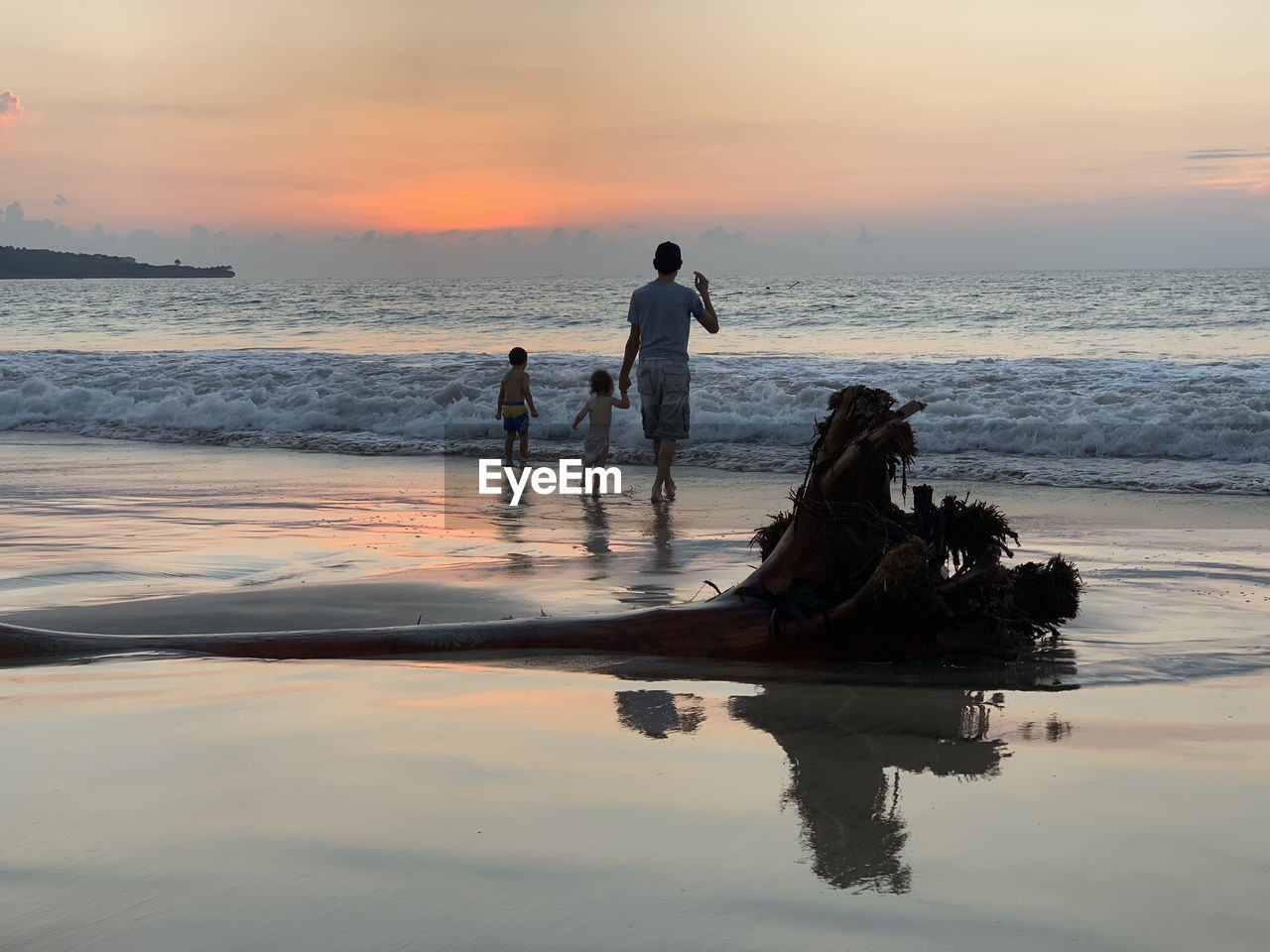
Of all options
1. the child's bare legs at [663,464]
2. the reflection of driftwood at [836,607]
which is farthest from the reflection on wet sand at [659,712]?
the child's bare legs at [663,464]

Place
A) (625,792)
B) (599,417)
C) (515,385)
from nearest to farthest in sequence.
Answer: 1. (625,792)
2. (599,417)
3. (515,385)

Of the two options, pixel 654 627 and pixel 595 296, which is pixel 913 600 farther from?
pixel 595 296

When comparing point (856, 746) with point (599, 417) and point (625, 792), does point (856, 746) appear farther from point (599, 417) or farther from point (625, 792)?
point (599, 417)

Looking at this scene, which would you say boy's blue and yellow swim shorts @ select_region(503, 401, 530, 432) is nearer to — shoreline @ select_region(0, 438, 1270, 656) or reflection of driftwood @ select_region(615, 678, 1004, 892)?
shoreline @ select_region(0, 438, 1270, 656)

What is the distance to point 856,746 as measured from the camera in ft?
10.1

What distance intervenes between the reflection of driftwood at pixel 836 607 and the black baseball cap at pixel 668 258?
5.27 metres

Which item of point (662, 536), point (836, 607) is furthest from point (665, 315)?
point (836, 607)

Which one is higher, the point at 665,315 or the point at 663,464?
the point at 665,315

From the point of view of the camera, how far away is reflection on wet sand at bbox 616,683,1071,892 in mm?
2363

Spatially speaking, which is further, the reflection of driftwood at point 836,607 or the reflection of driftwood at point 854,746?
the reflection of driftwood at point 836,607

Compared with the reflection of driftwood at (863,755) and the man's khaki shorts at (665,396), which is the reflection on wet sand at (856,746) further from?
the man's khaki shorts at (665,396)

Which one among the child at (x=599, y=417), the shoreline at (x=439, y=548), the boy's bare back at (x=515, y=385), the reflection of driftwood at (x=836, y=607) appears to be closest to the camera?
the reflection of driftwood at (x=836, y=607)

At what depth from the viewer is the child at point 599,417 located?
36.7 feet

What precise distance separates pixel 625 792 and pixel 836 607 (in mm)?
1340
